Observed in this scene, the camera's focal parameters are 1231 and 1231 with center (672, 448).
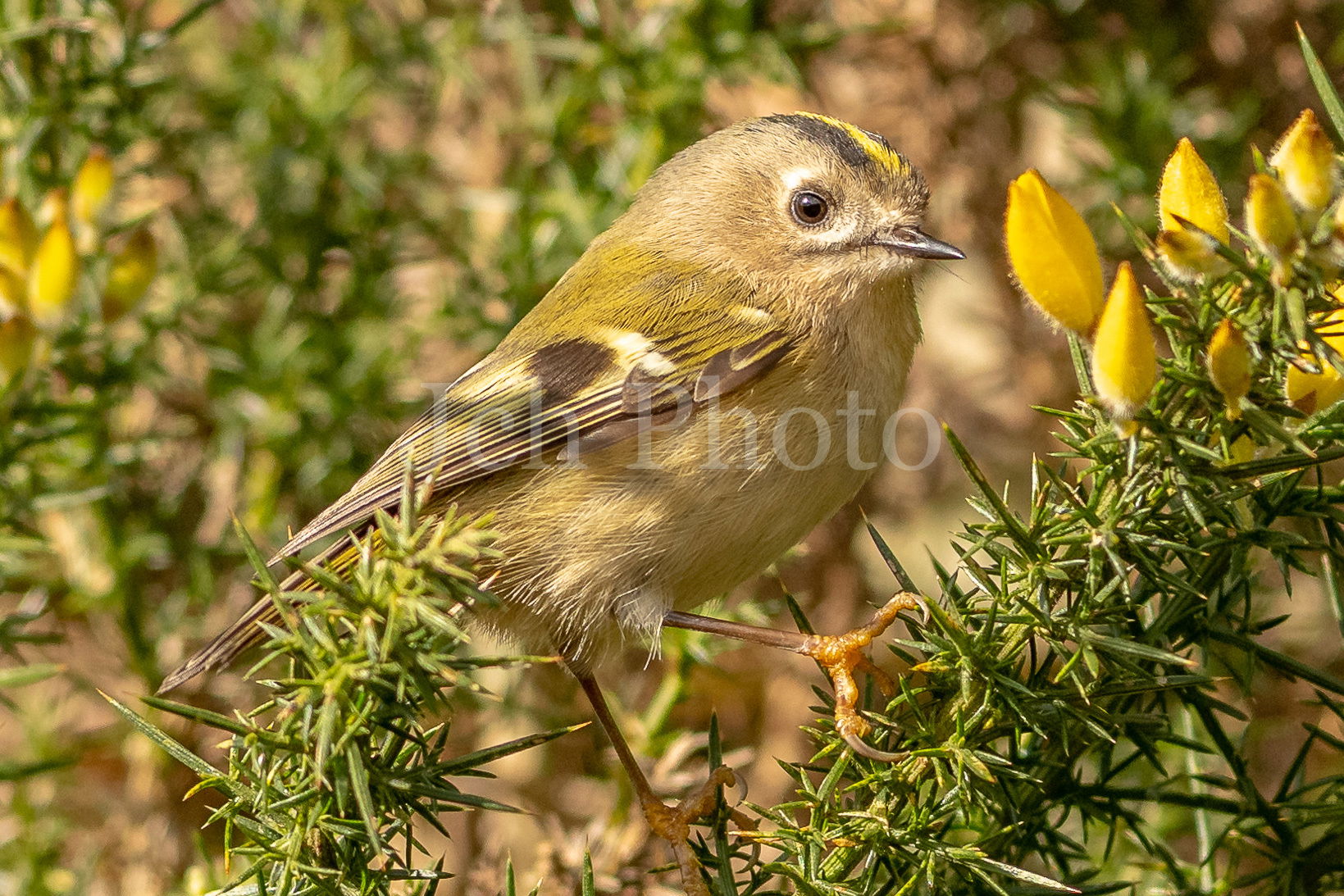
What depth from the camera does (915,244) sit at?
99.3 inches

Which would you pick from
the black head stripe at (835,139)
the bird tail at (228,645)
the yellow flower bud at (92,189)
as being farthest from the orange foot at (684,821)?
the yellow flower bud at (92,189)

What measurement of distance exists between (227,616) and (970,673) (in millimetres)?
1994

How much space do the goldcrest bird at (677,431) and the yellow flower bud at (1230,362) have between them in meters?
0.75

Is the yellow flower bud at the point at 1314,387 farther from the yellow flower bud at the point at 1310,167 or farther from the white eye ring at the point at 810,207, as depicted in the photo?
the white eye ring at the point at 810,207

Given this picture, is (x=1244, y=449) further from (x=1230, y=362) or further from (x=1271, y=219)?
(x=1271, y=219)

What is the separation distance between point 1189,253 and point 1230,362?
116mm

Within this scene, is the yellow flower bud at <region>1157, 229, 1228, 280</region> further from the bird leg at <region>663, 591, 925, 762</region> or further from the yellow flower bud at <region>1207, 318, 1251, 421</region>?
the bird leg at <region>663, 591, 925, 762</region>

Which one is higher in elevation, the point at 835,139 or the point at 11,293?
the point at 11,293

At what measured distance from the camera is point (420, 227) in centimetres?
306

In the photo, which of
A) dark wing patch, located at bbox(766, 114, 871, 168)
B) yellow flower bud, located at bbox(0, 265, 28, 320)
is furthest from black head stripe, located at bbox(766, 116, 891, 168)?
yellow flower bud, located at bbox(0, 265, 28, 320)

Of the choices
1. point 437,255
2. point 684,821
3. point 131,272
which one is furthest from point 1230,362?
Answer: point 437,255

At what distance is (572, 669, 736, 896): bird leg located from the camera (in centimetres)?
195

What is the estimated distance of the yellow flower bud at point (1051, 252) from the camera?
131cm

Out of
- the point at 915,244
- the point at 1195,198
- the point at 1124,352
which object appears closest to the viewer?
the point at 1124,352
